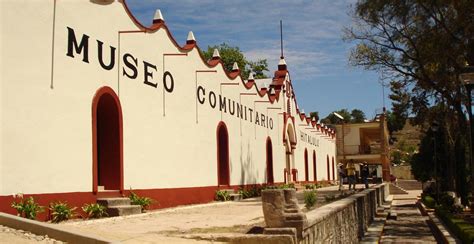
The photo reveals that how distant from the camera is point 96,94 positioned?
1257 cm

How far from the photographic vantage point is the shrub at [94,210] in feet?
38.3

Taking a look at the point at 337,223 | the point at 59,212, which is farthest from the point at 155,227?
the point at 337,223

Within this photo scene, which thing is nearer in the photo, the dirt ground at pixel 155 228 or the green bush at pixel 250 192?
the dirt ground at pixel 155 228

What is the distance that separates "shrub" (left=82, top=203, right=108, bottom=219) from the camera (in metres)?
11.7

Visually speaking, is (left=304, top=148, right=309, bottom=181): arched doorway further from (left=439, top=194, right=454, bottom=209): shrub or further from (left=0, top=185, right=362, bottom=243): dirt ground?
(left=0, top=185, right=362, bottom=243): dirt ground

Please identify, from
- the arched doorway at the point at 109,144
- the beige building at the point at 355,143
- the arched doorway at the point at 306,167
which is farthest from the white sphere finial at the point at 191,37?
the beige building at the point at 355,143

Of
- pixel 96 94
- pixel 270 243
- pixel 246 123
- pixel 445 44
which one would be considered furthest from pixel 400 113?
pixel 270 243

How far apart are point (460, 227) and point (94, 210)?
8604 millimetres

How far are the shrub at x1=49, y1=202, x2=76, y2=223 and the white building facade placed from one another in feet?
0.62

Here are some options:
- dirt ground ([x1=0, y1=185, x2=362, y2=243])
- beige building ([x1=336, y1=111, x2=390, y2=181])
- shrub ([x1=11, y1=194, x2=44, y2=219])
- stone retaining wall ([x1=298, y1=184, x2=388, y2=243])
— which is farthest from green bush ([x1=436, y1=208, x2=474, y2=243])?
beige building ([x1=336, y1=111, x2=390, y2=181])

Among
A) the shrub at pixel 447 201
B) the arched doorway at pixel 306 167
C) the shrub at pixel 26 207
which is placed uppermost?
the arched doorway at pixel 306 167

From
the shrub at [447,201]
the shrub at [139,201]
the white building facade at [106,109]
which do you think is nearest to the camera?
the white building facade at [106,109]

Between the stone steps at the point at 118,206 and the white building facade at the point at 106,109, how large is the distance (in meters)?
0.32

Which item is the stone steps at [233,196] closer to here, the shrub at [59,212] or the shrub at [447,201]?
the shrub at [447,201]
